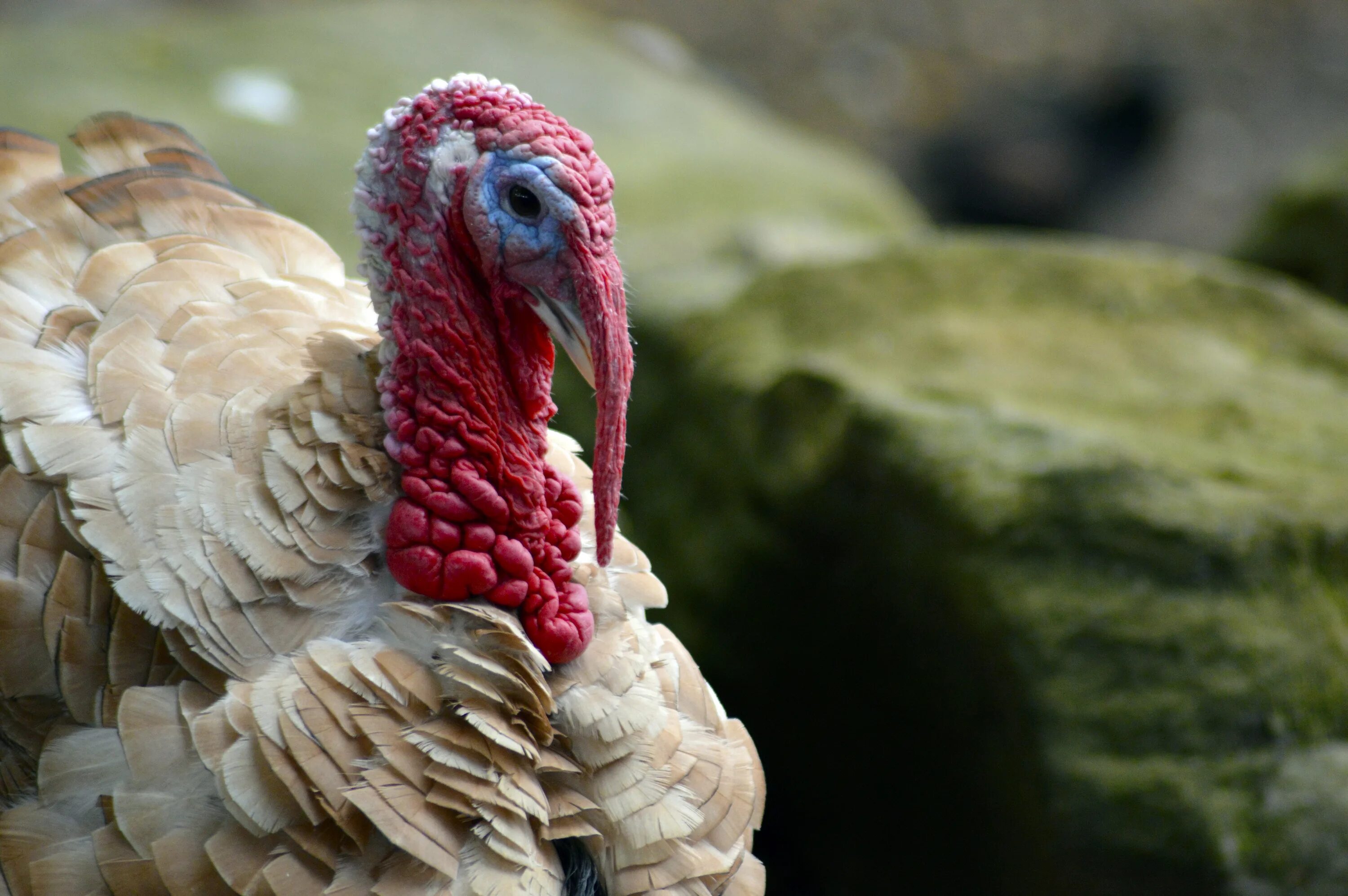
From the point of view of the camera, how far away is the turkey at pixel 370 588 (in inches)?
70.7

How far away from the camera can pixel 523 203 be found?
6.20ft

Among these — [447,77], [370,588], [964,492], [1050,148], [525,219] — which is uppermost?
[525,219]

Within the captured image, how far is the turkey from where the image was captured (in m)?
1.79

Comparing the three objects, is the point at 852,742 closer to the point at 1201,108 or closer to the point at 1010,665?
the point at 1010,665

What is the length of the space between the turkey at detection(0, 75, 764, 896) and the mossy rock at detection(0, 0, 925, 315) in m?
2.45

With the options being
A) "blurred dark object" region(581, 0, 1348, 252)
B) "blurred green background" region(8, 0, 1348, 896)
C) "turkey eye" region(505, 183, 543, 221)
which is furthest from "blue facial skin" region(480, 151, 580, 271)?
"blurred dark object" region(581, 0, 1348, 252)

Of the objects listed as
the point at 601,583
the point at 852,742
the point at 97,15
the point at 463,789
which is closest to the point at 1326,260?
the point at 852,742

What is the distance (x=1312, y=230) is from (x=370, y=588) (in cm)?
519

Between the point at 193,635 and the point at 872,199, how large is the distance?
5.76 metres

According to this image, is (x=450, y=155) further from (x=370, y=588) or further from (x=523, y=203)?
(x=370, y=588)

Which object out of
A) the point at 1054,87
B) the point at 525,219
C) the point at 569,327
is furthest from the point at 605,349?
the point at 1054,87

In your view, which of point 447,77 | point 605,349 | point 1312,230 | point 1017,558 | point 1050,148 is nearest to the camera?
point 605,349

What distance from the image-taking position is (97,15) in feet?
26.6

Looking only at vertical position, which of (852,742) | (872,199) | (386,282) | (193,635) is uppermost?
(386,282)
